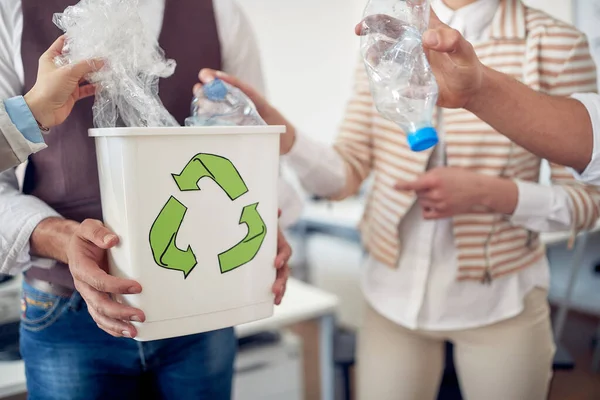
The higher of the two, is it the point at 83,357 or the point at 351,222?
the point at 83,357

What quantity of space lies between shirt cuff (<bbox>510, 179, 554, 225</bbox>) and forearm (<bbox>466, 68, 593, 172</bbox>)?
0.56ft

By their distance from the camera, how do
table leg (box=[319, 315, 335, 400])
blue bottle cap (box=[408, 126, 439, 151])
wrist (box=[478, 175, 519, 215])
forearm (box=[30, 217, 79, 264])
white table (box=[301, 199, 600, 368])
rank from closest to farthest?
blue bottle cap (box=[408, 126, 439, 151]), forearm (box=[30, 217, 79, 264]), wrist (box=[478, 175, 519, 215]), table leg (box=[319, 315, 335, 400]), white table (box=[301, 199, 600, 368])

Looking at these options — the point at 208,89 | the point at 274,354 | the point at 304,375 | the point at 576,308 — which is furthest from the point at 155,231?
the point at 576,308

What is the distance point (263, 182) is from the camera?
24.6 inches

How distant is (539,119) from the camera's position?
0.66 meters

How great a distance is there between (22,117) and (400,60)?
446mm

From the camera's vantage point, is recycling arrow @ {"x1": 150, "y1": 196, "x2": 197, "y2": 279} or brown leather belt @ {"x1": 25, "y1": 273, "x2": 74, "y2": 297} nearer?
recycling arrow @ {"x1": 150, "y1": 196, "x2": 197, "y2": 279}

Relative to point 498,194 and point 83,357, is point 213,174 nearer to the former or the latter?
point 83,357

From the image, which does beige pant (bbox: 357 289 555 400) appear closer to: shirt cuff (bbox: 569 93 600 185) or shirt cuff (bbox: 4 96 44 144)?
shirt cuff (bbox: 569 93 600 185)

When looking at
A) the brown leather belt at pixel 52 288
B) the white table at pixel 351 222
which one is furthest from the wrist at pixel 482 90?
the white table at pixel 351 222

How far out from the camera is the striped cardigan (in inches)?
32.6

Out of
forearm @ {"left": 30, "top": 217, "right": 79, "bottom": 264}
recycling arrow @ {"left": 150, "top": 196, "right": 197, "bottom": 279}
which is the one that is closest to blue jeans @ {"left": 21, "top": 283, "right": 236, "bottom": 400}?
forearm @ {"left": 30, "top": 217, "right": 79, "bottom": 264}

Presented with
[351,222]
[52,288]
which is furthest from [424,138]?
[351,222]

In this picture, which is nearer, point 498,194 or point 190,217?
point 190,217
